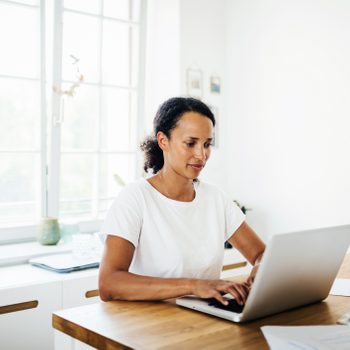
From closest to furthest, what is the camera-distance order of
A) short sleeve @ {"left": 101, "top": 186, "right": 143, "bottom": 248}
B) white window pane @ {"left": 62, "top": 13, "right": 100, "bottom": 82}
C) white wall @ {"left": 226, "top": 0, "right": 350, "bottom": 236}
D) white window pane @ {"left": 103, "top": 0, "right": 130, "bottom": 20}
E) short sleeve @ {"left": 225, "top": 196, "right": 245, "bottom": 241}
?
short sleeve @ {"left": 101, "top": 186, "right": 143, "bottom": 248}
short sleeve @ {"left": 225, "top": 196, "right": 245, "bottom": 241}
white wall @ {"left": 226, "top": 0, "right": 350, "bottom": 236}
white window pane @ {"left": 62, "top": 13, "right": 100, "bottom": 82}
white window pane @ {"left": 103, "top": 0, "right": 130, "bottom": 20}

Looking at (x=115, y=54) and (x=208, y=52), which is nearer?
(x=115, y=54)

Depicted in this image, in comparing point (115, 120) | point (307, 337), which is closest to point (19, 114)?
point (115, 120)

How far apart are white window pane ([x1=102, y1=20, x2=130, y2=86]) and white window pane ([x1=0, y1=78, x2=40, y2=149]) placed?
54 centimetres

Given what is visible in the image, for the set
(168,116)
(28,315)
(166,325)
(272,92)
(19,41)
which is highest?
(19,41)

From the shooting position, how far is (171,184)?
6.37ft

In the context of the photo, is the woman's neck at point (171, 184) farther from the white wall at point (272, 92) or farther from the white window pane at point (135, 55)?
the white window pane at point (135, 55)

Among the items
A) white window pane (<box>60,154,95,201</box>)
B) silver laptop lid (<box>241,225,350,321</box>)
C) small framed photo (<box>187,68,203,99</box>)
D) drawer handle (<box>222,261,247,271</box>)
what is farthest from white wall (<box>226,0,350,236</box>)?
silver laptop lid (<box>241,225,350,321</box>)

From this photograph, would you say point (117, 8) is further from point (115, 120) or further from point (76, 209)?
point (76, 209)

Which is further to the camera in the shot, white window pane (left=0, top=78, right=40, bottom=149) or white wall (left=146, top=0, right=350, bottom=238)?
white wall (left=146, top=0, right=350, bottom=238)

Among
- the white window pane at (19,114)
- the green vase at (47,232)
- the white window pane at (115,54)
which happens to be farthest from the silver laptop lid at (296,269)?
the white window pane at (115,54)

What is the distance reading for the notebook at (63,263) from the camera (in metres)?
2.52

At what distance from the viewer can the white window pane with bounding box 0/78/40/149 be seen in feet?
9.82

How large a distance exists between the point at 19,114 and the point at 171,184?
150 centimetres

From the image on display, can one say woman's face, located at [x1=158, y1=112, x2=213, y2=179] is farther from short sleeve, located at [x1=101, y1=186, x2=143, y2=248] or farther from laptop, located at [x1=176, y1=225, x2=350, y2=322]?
laptop, located at [x1=176, y1=225, x2=350, y2=322]
